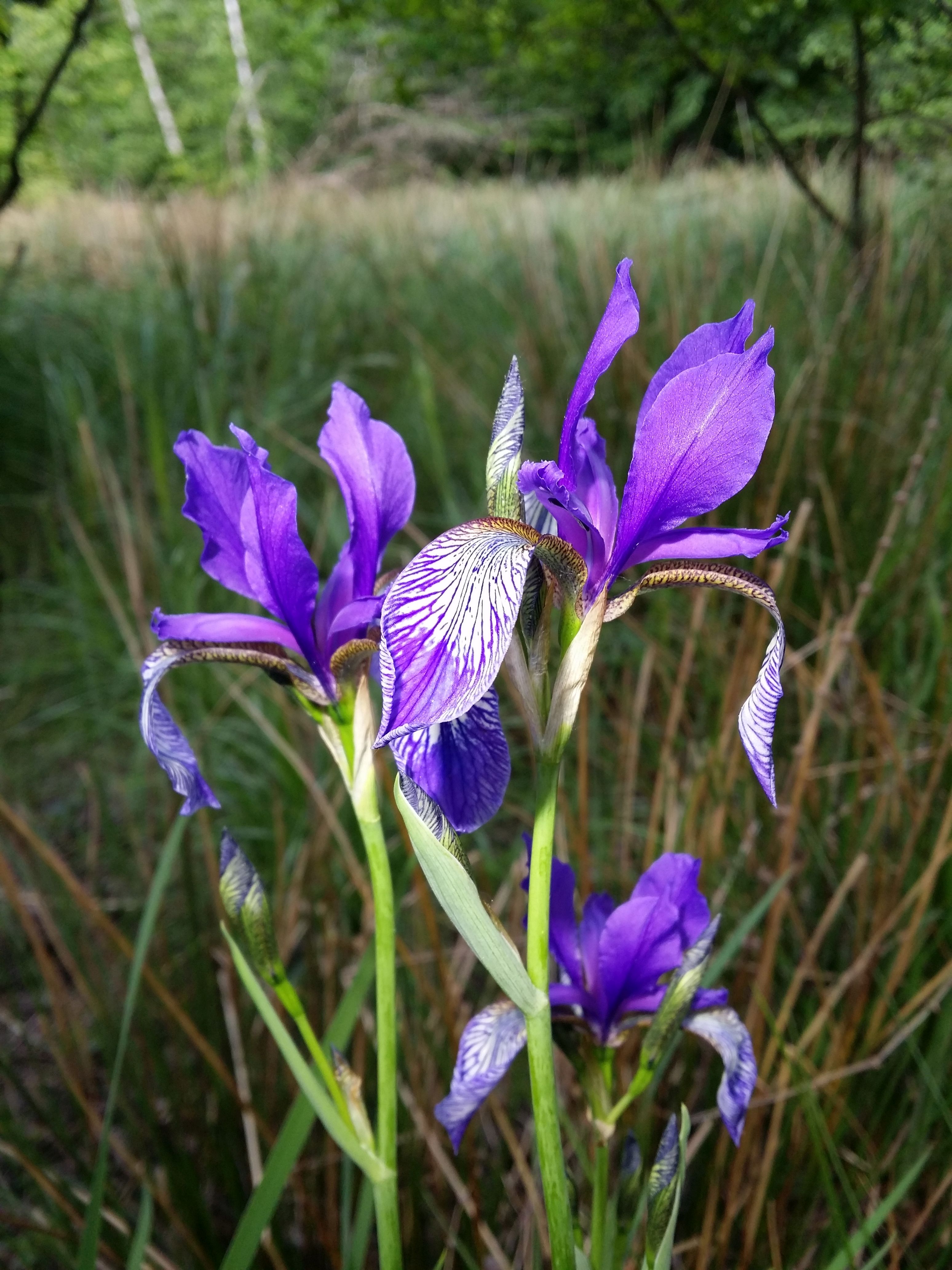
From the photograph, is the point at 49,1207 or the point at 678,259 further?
the point at 678,259

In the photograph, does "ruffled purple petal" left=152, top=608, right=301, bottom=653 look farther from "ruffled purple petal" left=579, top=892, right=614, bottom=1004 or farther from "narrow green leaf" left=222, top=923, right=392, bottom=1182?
"ruffled purple petal" left=579, top=892, right=614, bottom=1004

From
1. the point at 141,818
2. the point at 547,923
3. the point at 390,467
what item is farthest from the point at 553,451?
the point at 547,923

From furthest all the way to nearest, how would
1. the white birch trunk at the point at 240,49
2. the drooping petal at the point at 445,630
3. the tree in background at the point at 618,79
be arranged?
1. the white birch trunk at the point at 240,49
2. the tree in background at the point at 618,79
3. the drooping petal at the point at 445,630

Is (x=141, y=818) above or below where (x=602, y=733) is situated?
below

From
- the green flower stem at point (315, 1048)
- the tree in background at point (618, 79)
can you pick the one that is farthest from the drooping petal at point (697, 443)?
the tree in background at point (618, 79)

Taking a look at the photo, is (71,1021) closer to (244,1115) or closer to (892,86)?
(244,1115)

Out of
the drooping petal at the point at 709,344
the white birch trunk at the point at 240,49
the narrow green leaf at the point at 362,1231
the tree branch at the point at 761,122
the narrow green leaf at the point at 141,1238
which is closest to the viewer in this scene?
the drooping petal at the point at 709,344

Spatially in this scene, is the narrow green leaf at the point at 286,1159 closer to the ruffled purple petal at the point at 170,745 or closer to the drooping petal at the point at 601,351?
the ruffled purple petal at the point at 170,745
